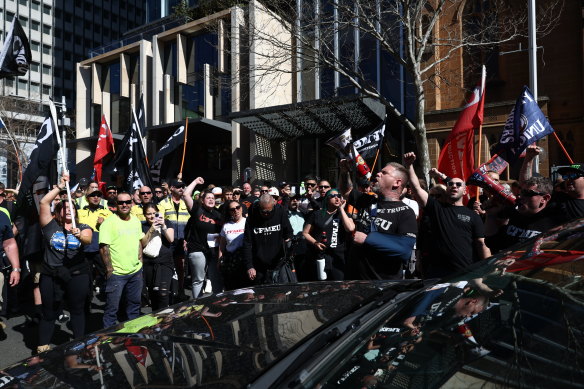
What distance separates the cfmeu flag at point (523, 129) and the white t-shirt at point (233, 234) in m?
4.15

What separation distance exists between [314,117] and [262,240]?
14.9 metres

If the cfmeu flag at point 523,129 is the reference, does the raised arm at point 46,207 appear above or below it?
below

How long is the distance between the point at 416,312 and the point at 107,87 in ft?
118

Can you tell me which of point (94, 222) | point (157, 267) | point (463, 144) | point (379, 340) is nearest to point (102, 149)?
point (94, 222)

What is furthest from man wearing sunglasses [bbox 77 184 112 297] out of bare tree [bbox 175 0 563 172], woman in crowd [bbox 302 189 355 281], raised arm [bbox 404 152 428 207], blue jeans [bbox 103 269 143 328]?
bare tree [bbox 175 0 563 172]

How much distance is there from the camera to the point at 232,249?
22.6ft

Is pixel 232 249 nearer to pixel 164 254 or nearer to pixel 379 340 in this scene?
pixel 164 254

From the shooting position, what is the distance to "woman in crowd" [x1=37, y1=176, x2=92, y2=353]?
5.41 m

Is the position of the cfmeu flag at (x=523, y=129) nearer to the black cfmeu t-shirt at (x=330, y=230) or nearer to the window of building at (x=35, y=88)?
the black cfmeu t-shirt at (x=330, y=230)

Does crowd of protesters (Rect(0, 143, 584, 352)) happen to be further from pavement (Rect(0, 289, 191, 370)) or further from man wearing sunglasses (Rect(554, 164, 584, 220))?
pavement (Rect(0, 289, 191, 370))

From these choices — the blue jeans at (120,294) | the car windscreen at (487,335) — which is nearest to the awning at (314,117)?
the blue jeans at (120,294)

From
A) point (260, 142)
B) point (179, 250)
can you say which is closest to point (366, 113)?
point (260, 142)

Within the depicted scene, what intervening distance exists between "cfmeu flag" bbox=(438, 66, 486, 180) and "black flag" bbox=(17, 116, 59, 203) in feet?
18.9

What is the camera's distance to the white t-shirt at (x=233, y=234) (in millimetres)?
6918
